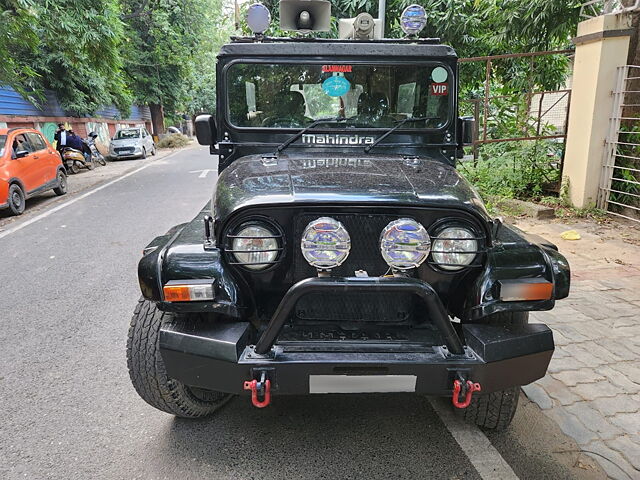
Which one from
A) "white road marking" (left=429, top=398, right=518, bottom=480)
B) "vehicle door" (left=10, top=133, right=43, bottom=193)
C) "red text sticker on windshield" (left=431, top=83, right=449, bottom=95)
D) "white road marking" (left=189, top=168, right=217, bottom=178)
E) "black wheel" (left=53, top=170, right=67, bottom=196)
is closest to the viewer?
"white road marking" (left=429, top=398, right=518, bottom=480)

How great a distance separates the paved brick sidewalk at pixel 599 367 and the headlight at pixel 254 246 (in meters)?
1.97

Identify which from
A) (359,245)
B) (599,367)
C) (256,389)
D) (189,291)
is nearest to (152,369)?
(189,291)

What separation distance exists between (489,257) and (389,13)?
9216 mm

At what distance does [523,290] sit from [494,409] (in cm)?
79

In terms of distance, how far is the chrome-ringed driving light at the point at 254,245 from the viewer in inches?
86.0

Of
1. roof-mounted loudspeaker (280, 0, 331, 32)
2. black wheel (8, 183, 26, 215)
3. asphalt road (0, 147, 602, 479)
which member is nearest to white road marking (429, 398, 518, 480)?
asphalt road (0, 147, 602, 479)

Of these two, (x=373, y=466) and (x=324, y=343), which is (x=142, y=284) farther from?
(x=373, y=466)

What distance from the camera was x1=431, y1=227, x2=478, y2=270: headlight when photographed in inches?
86.2

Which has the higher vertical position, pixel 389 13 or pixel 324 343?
pixel 389 13

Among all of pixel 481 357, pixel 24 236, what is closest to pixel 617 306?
pixel 481 357

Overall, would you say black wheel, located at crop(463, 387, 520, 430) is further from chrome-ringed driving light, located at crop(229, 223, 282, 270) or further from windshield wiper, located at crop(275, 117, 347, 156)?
windshield wiper, located at crop(275, 117, 347, 156)

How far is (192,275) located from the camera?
7.06ft

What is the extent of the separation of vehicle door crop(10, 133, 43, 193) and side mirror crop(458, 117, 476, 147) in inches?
343

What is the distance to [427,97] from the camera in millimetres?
3281
